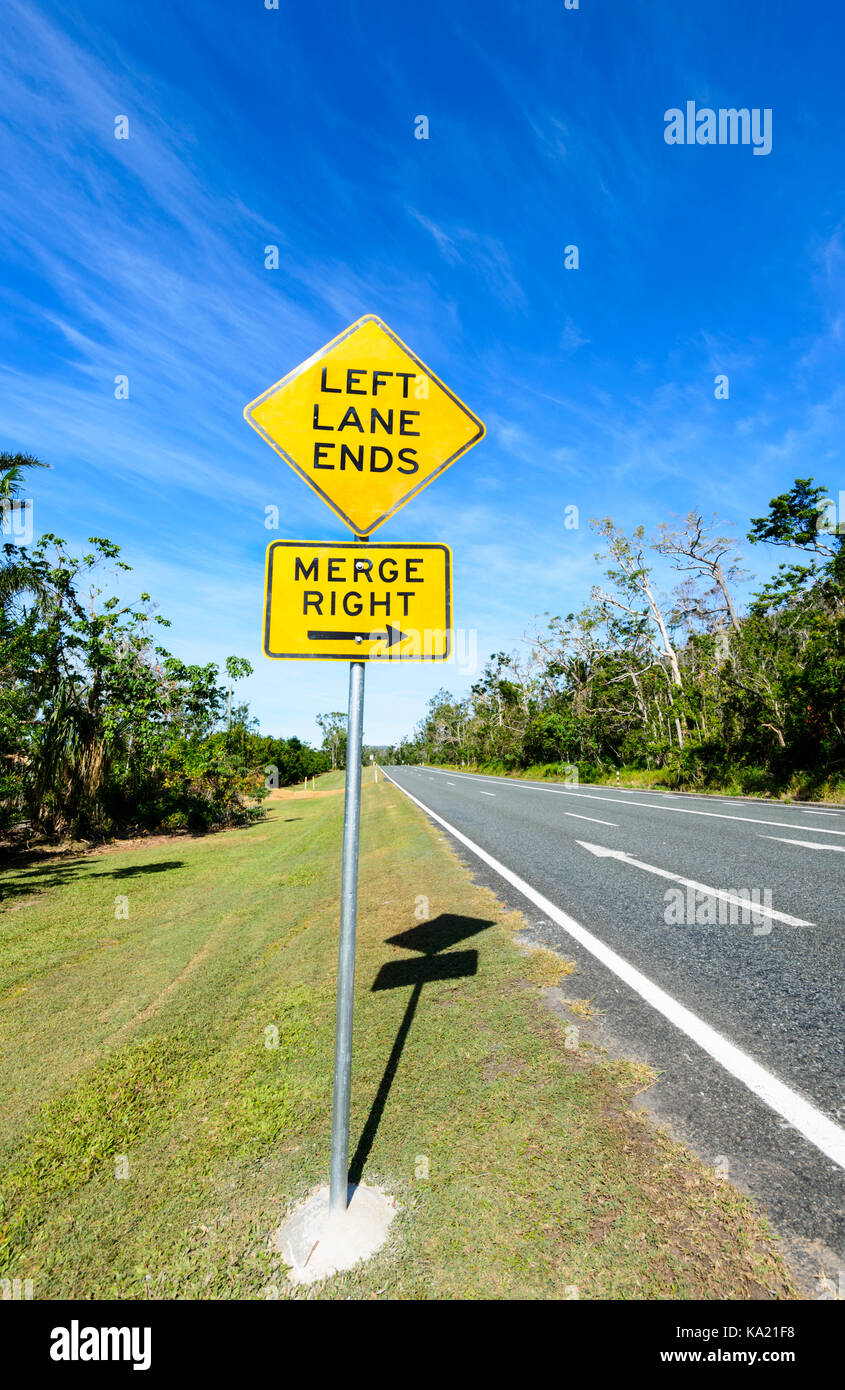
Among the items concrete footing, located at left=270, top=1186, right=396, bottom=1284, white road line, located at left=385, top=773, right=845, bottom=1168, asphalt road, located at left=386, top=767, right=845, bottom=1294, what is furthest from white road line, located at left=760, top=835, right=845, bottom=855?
concrete footing, located at left=270, top=1186, right=396, bottom=1284

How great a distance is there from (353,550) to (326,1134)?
7.54ft

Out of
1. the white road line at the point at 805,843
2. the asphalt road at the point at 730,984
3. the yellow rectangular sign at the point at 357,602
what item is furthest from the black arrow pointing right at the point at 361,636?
the white road line at the point at 805,843

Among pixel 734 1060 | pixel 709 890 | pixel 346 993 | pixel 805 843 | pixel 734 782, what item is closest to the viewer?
pixel 346 993

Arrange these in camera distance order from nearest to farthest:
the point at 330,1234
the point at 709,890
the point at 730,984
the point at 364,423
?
the point at 330,1234 → the point at 364,423 → the point at 730,984 → the point at 709,890

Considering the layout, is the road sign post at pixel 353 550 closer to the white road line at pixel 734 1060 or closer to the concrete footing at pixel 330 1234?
the concrete footing at pixel 330 1234

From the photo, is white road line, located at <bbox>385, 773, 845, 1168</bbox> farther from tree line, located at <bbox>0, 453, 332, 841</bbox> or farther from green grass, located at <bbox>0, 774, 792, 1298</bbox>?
tree line, located at <bbox>0, 453, 332, 841</bbox>

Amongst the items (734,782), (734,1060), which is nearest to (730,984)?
(734,1060)

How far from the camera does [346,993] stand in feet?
6.53

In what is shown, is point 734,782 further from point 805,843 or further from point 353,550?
point 353,550

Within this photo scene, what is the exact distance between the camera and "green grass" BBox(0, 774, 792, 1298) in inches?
68.3

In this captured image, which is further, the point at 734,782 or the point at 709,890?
the point at 734,782
